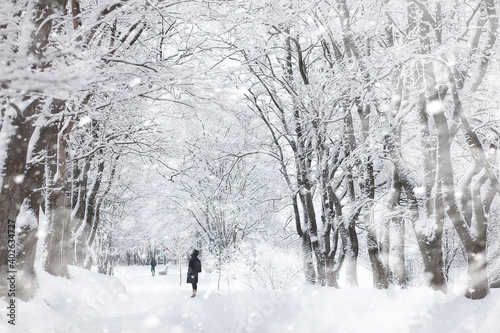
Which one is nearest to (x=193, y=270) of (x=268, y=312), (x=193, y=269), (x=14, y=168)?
(x=193, y=269)

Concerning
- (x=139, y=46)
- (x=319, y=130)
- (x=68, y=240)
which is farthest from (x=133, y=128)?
(x=319, y=130)

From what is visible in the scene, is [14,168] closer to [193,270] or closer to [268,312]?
[268,312]

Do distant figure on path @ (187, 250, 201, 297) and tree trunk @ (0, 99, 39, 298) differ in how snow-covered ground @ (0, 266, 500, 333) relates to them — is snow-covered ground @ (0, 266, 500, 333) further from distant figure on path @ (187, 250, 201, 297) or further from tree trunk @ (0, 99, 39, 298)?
distant figure on path @ (187, 250, 201, 297)

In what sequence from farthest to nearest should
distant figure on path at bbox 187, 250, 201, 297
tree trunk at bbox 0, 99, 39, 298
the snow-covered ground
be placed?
distant figure on path at bbox 187, 250, 201, 297, the snow-covered ground, tree trunk at bbox 0, 99, 39, 298

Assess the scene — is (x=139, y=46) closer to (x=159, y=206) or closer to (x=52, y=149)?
(x=52, y=149)

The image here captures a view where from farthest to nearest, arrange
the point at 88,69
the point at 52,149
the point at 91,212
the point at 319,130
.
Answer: the point at 91,212 → the point at 319,130 → the point at 52,149 → the point at 88,69

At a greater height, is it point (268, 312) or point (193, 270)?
point (193, 270)

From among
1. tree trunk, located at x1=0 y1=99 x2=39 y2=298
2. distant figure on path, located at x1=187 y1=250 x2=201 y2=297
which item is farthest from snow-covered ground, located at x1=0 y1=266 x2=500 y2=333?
distant figure on path, located at x1=187 y1=250 x2=201 y2=297

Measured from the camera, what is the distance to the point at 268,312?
8.94 metres

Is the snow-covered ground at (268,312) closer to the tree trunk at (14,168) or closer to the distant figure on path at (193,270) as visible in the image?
the tree trunk at (14,168)

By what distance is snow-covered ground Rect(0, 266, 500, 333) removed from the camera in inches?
243

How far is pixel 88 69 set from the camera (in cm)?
377

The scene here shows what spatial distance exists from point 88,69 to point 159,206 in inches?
879

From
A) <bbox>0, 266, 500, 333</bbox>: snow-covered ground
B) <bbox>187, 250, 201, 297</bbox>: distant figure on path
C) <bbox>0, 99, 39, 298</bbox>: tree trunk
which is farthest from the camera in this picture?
<bbox>187, 250, 201, 297</bbox>: distant figure on path
